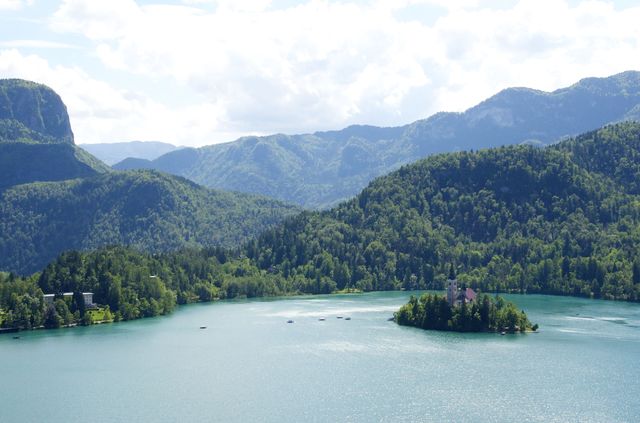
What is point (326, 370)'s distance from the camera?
129375mm

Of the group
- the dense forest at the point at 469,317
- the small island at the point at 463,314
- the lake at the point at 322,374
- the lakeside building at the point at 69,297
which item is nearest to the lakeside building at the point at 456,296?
the small island at the point at 463,314

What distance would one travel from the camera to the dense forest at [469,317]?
162500 millimetres

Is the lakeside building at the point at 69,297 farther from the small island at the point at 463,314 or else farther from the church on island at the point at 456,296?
the church on island at the point at 456,296

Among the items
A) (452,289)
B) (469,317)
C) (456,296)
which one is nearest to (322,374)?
A: (469,317)

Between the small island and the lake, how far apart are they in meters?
3.91

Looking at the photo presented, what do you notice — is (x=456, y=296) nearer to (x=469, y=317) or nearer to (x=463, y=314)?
(x=463, y=314)

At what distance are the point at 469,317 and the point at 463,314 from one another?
1.47 m

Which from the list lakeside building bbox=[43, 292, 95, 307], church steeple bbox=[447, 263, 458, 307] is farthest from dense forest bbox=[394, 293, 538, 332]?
lakeside building bbox=[43, 292, 95, 307]

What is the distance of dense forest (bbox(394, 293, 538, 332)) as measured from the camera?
162 metres

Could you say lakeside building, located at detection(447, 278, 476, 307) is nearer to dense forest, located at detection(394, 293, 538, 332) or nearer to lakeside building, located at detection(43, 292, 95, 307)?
dense forest, located at detection(394, 293, 538, 332)

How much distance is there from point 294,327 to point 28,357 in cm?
5614

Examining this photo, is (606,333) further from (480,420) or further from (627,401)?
(480,420)

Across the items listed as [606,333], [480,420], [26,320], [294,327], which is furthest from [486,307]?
[26,320]

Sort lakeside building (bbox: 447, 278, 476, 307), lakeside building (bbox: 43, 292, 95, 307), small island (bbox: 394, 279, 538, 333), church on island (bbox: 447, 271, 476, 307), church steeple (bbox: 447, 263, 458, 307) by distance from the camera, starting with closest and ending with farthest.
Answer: small island (bbox: 394, 279, 538, 333), church steeple (bbox: 447, 263, 458, 307), church on island (bbox: 447, 271, 476, 307), lakeside building (bbox: 447, 278, 476, 307), lakeside building (bbox: 43, 292, 95, 307)
